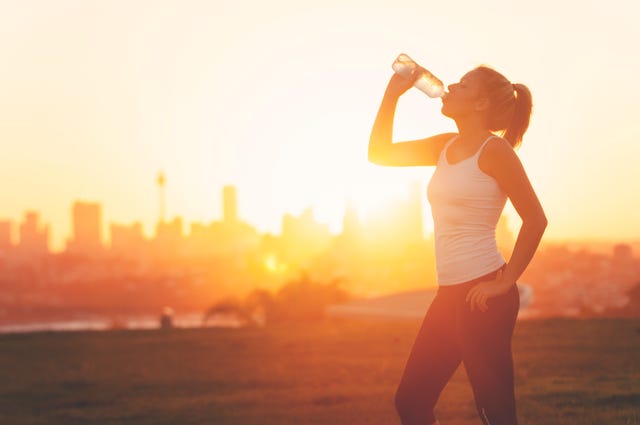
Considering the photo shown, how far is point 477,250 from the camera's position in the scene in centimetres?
424

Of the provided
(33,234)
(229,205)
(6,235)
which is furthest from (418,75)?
(33,234)

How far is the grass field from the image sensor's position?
329 inches

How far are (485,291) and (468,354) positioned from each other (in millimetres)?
330

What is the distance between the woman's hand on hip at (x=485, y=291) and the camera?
4109 mm

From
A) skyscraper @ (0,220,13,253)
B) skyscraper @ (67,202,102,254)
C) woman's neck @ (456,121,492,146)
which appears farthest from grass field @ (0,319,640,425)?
skyscraper @ (67,202,102,254)

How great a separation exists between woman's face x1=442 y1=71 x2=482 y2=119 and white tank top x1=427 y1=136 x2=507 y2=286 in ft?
0.82

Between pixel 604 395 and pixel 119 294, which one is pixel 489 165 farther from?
pixel 119 294

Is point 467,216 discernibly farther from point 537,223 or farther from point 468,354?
point 468,354

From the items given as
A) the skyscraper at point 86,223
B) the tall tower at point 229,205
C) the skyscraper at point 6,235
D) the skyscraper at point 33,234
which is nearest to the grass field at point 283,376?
the tall tower at point 229,205

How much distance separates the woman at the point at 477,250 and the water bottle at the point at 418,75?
7.5 inches

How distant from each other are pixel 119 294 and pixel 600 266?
56.8 metres

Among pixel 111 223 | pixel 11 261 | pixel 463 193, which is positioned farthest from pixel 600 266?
pixel 111 223

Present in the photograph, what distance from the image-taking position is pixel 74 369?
41.9 feet

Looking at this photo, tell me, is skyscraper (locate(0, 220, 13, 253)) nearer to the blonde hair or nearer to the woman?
the woman
